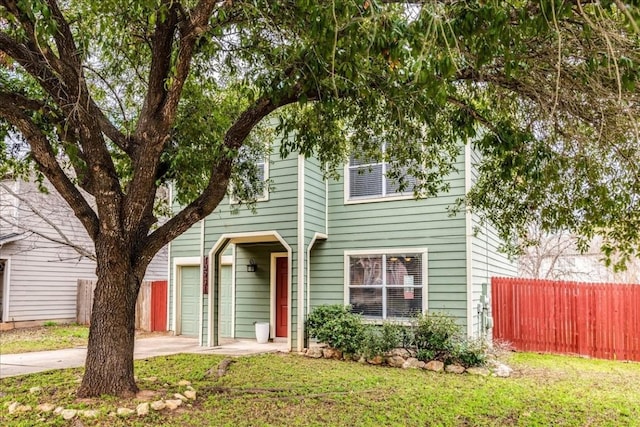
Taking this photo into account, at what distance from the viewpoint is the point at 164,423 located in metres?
5.05

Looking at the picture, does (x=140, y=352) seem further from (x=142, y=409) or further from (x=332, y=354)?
(x=142, y=409)

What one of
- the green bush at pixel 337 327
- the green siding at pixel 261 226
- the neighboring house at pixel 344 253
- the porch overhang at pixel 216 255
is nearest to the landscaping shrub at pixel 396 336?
the green bush at pixel 337 327

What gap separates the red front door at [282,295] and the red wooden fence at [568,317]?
499 cm

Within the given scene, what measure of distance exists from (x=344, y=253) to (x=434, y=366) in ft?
10.7

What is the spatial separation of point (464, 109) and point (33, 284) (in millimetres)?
14564

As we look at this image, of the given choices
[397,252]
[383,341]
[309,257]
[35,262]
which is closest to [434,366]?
[383,341]

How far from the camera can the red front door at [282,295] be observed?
471 inches

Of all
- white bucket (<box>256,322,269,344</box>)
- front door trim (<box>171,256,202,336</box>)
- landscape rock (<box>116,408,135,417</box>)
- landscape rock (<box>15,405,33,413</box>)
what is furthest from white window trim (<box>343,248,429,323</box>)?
landscape rock (<box>15,405,33,413</box>)

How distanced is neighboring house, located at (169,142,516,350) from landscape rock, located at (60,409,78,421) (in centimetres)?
547

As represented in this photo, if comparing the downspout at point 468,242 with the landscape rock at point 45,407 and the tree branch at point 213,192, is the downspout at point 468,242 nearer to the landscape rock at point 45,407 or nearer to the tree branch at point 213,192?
the tree branch at point 213,192

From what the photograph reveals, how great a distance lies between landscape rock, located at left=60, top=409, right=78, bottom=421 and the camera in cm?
496

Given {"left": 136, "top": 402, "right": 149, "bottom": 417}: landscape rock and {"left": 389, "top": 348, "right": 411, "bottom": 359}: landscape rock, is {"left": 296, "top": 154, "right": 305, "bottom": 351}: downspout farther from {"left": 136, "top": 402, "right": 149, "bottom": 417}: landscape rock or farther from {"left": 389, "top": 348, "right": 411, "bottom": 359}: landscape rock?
{"left": 136, "top": 402, "right": 149, "bottom": 417}: landscape rock

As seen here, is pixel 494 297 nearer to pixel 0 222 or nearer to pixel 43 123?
pixel 43 123

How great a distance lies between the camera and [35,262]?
597 inches
